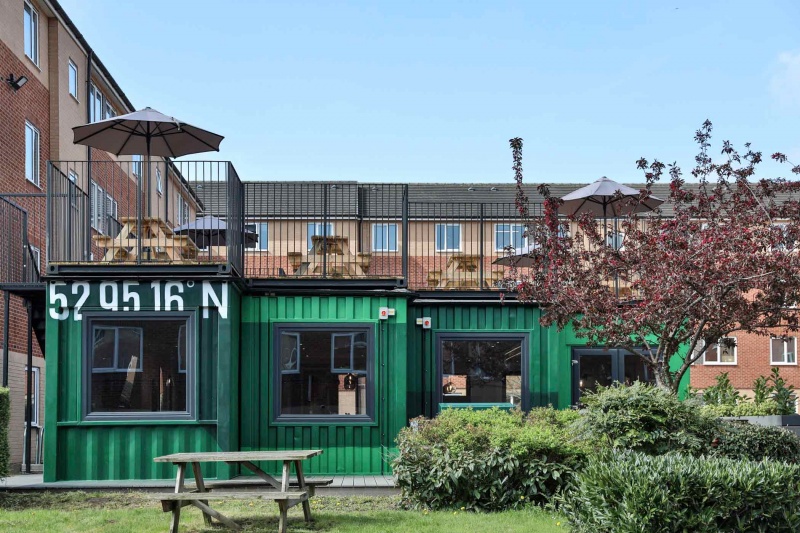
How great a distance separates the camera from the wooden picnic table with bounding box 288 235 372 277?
15750mm

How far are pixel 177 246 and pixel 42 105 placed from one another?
12.0 metres

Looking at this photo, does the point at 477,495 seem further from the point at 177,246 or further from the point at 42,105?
the point at 42,105

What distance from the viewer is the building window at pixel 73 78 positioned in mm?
26219

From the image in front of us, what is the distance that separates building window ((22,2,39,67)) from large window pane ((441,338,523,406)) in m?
13.2

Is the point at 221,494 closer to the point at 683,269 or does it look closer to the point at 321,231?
the point at 683,269

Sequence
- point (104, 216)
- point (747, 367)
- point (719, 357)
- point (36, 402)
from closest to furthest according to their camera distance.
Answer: point (104, 216), point (36, 402), point (747, 367), point (719, 357)

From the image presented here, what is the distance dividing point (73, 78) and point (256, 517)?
60.8ft

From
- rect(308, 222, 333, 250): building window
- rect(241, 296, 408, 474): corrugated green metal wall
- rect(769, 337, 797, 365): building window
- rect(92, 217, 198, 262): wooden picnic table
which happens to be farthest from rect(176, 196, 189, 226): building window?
rect(769, 337, 797, 365): building window

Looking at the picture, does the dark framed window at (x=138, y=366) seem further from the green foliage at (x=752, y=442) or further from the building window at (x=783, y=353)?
the building window at (x=783, y=353)

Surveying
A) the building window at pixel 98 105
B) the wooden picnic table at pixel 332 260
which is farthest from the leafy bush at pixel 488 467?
the building window at pixel 98 105

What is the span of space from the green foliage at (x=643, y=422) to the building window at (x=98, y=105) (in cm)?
2044

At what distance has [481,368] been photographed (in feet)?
52.3

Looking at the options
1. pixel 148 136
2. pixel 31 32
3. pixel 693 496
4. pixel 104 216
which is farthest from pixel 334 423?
pixel 31 32

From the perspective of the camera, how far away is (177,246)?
14.2 metres
